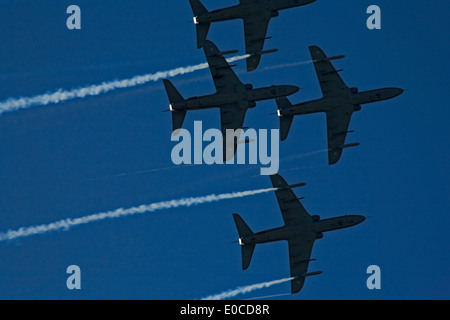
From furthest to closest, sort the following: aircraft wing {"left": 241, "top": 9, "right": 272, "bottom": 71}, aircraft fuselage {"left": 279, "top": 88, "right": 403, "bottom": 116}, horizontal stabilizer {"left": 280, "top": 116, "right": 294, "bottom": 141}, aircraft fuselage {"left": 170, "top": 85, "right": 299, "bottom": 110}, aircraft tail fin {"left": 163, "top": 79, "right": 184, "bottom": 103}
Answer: aircraft wing {"left": 241, "top": 9, "right": 272, "bottom": 71}, aircraft fuselage {"left": 279, "top": 88, "right": 403, "bottom": 116}, horizontal stabilizer {"left": 280, "top": 116, "right": 294, "bottom": 141}, aircraft fuselage {"left": 170, "top": 85, "right": 299, "bottom": 110}, aircraft tail fin {"left": 163, "top": 79, "right": 184, "bottom": 103}

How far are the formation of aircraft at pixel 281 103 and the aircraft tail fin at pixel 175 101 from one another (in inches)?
2.8

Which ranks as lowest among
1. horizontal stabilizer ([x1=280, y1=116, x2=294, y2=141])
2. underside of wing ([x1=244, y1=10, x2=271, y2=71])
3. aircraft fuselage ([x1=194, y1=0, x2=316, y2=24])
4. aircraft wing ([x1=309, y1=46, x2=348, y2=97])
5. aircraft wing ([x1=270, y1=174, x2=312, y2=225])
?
aircraft wing ([x1=270, y1=174, x2=312, y2=225])

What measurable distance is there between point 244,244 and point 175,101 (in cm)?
1128

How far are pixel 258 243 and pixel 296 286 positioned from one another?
594cm

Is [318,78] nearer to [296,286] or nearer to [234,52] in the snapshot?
[234,52]

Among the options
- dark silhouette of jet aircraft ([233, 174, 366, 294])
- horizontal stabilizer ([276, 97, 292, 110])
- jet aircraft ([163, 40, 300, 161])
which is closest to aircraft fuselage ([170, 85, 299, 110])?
jet aircraft ([163, 40, 300, 161])

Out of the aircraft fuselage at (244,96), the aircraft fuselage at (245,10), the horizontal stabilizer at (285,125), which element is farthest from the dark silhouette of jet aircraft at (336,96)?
the aircraft fuselage at (245,10)

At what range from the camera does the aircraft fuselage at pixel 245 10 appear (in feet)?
323

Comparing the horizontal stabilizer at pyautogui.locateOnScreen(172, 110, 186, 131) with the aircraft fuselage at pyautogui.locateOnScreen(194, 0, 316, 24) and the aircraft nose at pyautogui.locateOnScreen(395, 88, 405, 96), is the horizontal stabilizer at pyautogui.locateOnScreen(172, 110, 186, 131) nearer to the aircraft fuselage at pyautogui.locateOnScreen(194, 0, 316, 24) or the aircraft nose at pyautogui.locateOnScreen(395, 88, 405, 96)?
the aircraft fuselage at pyautogui.locateOnScreen(194, 0, 316, 24)

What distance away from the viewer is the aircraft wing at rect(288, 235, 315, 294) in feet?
331

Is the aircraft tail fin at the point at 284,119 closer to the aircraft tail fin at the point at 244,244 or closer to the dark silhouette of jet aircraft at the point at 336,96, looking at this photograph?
the dark silhouette of jet aircraft at the point at 336,96
